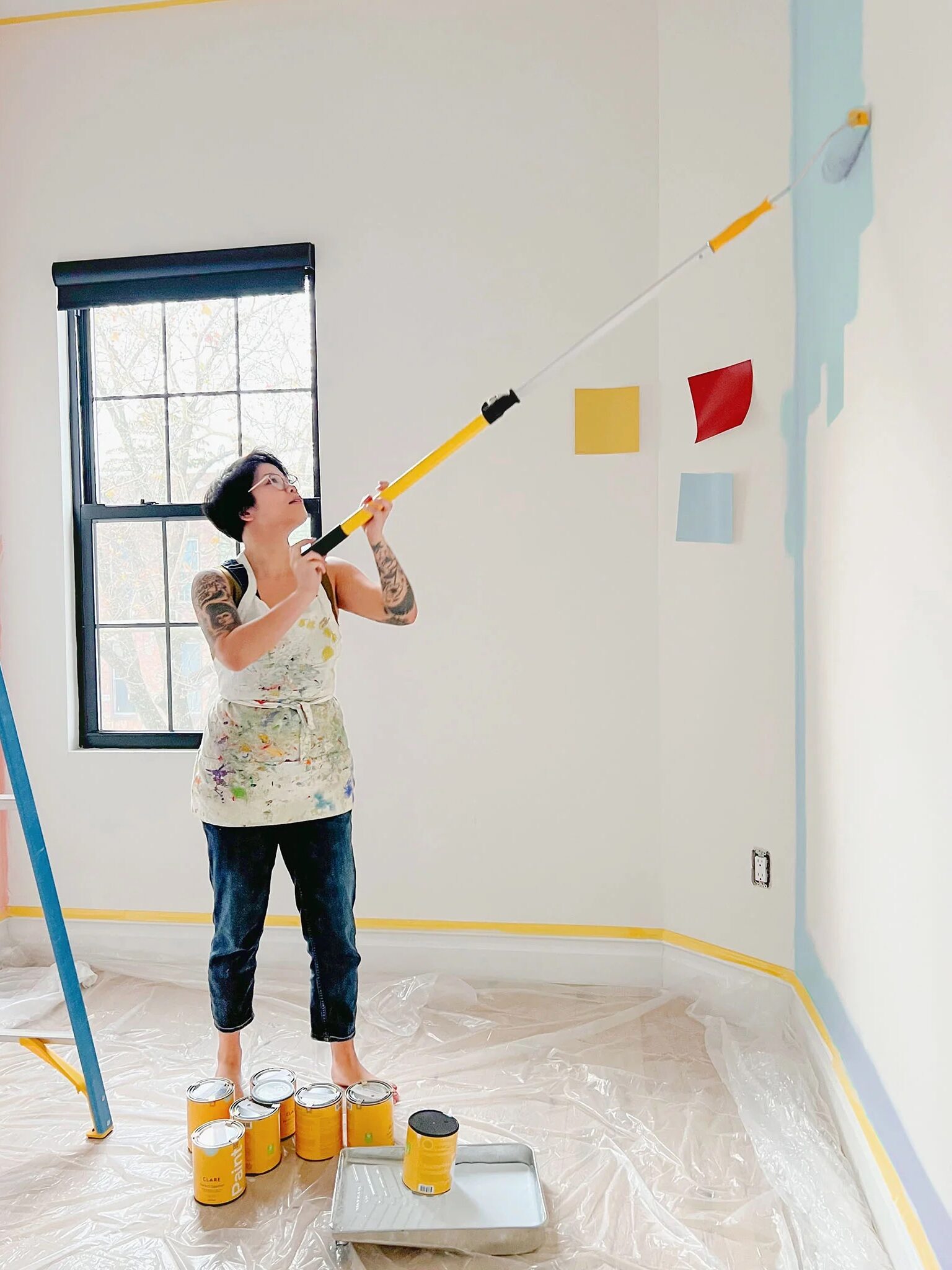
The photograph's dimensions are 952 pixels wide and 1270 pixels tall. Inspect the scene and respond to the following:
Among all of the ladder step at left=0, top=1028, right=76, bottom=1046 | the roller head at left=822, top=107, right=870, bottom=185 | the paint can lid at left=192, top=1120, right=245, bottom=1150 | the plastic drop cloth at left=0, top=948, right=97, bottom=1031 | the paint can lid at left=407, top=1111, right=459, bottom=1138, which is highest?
the roller head at left=822, top=107, right=870, bottom=185

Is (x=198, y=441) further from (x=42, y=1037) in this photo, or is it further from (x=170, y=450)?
(x=42, y=1037)

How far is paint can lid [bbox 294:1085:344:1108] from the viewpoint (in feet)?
6.05

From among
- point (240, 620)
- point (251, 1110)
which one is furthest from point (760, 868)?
point (240, 620)

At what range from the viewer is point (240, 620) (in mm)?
1899

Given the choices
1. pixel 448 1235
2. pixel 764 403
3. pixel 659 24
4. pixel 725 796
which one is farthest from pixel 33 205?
pixel 448 1235

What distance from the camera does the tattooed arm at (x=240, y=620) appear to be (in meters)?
1.82

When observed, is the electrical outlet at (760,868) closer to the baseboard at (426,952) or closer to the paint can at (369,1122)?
the baseboard at (426,952)

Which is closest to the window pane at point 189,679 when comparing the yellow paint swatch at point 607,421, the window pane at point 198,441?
the window pane at point 198,441

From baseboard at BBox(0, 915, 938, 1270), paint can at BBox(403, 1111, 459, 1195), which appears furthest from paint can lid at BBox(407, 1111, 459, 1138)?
baseboard at BBox(0, 915, 938, 1270)

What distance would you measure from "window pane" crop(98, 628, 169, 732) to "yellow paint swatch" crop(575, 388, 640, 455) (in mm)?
1389

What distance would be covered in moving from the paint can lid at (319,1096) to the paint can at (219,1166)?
143mm

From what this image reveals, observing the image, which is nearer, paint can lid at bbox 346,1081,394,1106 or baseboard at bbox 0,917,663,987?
paint can lid at bbox 346,1081,394,1106

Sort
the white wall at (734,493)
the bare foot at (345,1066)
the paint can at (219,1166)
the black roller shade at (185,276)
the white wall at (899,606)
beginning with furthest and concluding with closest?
the black roller shade at (185,276) < the white wall at (734,493) < the bare foot at (345,1066) < the paint can at (219,1166) < the white wall at (899,606)

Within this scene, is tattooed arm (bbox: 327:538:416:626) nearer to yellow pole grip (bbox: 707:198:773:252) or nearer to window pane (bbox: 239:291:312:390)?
yellow pole grip (bbox: 707:198:773:252)
